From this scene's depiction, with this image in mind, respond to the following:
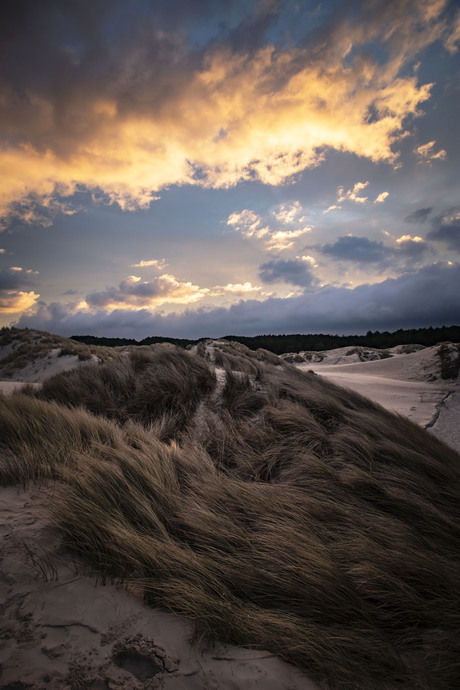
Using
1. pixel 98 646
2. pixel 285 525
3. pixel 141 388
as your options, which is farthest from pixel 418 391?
pixel 98 646

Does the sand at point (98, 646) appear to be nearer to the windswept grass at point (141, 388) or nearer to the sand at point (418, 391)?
→ the windswept grass at point (141, 388)

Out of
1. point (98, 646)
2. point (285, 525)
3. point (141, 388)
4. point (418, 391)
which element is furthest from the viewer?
point (418, 391)

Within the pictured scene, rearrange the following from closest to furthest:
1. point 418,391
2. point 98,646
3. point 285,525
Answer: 1. point 98,646
2. point 285,525
3. point 418,391

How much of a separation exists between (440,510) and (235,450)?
183 centimetres

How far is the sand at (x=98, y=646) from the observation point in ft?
3.37

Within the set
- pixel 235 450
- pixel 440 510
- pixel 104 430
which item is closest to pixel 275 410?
pixel 235 450

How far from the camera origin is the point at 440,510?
218cm

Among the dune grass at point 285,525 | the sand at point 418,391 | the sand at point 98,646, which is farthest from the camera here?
the sand at point 418,391

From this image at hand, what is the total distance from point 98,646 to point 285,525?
111 centimetres

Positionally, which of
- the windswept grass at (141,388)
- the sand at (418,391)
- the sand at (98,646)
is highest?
the windswept grass at (141,388)

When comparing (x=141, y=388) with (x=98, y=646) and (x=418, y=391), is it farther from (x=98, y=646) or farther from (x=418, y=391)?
(x=418, y=391)

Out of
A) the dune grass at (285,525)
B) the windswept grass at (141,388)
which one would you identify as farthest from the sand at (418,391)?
the windswept grass at (141,388)

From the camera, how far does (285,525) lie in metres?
1.78

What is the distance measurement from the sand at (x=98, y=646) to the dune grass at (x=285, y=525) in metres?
0.07
